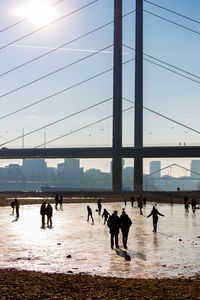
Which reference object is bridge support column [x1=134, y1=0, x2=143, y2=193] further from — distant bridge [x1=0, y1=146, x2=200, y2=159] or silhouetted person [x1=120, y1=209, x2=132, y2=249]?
silhouetted person [x1=120, y1=209, x2=132, y2=249]

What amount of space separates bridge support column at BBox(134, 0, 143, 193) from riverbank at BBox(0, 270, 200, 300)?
178 feet

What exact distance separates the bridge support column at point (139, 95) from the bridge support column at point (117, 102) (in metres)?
2.37

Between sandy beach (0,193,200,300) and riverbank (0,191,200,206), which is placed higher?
riverbank (0,191,200,206)

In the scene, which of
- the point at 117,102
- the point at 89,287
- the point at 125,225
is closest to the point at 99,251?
the point at 125,225

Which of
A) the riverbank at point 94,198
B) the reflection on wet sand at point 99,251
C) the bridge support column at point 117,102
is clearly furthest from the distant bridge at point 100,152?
the reflection on wet sand at point 99,251

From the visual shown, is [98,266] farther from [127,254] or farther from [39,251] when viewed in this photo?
[39,251]

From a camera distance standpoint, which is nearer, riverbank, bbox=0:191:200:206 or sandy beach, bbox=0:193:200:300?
sandy beach, bbox=0:193:200:300

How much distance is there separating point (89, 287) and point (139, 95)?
187ft

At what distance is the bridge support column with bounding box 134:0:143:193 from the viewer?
6506cm

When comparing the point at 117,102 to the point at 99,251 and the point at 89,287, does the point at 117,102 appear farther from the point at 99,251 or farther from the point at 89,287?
the point at 89,287

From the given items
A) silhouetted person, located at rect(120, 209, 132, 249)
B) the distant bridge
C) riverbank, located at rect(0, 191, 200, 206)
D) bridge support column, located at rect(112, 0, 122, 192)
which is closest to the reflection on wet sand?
silhouetted person, located at rect(120, 209, 132, 249)

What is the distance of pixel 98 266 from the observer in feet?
40.8

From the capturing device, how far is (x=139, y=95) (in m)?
65.9

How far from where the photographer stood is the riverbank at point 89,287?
30.6ft
